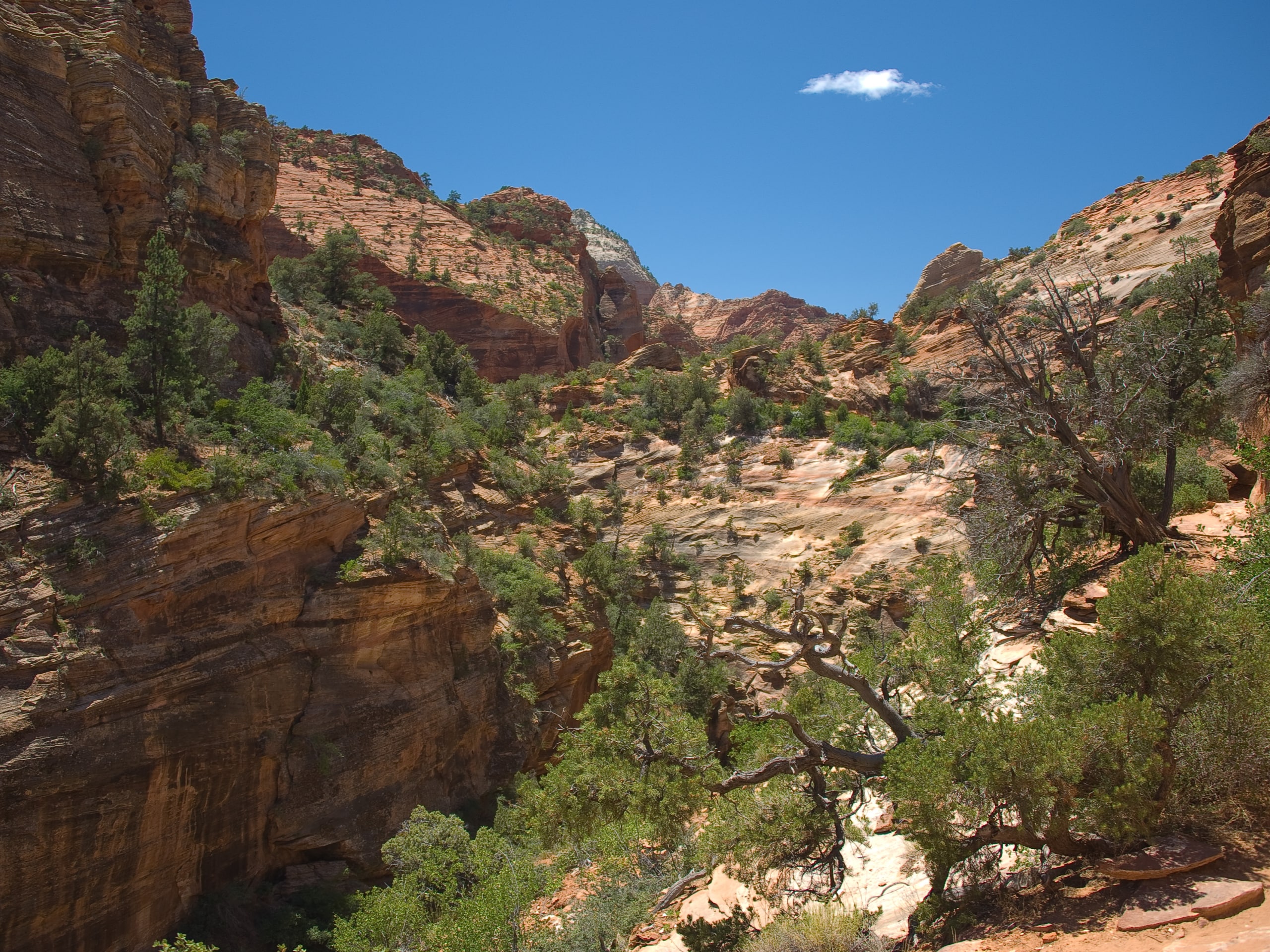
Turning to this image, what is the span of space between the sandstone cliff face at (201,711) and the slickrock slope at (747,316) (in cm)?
7763

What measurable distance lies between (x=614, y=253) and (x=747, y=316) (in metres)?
21.0

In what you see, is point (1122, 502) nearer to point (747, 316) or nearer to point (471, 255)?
point (471, 255)

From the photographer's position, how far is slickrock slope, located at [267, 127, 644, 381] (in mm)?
49969

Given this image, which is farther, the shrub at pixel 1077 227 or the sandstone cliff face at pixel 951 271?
the sandstone cliff face at pixel 951 271

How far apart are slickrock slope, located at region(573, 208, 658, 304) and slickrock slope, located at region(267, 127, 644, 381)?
26.1 meters

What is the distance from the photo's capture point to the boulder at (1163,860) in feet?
25.1

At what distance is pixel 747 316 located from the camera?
10656 centimetres

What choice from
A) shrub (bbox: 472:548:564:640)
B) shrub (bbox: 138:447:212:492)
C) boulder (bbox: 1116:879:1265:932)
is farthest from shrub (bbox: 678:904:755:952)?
shrub (bbox: 472:548:564:640)

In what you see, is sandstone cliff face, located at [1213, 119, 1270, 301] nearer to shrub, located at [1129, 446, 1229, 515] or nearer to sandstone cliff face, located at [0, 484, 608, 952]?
shrub, located at [1129, 446, 1229, 515]

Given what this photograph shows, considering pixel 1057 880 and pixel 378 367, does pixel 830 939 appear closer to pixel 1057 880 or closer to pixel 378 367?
pixel 1057 880

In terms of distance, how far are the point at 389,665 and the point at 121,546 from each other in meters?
8.02

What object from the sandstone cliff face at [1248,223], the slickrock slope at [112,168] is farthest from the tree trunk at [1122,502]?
the slickrock slope at [112,168]

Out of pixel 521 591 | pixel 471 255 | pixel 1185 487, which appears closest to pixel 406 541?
pixel 521 591

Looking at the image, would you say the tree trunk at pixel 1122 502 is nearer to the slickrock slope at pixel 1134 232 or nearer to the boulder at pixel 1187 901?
the boulder at pixel 1187 901
